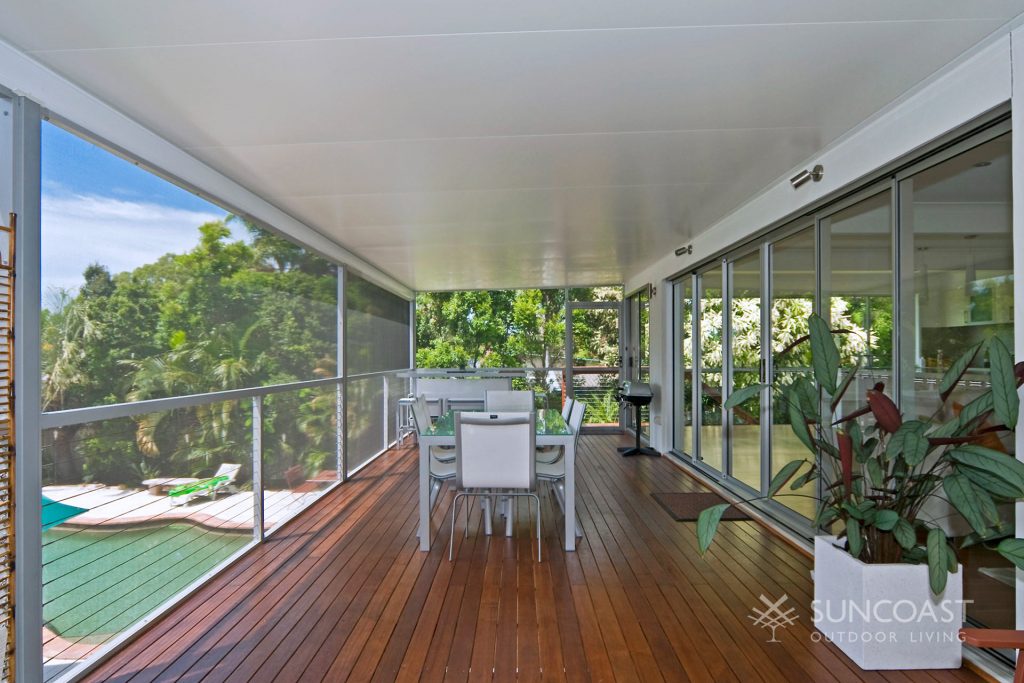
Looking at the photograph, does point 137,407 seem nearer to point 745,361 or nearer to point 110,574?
point 110,574

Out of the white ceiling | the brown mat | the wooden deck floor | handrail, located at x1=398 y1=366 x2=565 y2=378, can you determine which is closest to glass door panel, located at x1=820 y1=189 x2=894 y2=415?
the white ceiling

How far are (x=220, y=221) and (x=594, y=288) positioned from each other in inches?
275

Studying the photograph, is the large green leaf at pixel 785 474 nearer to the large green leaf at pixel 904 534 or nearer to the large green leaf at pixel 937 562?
the large green leaf at pixel 904 534

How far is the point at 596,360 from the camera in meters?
8.95

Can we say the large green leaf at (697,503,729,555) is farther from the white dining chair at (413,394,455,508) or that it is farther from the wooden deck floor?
the white dining chair at (413,394,455,508)

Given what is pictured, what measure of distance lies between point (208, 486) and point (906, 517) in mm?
3423

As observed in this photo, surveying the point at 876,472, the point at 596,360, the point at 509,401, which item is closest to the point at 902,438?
the point at 876,472

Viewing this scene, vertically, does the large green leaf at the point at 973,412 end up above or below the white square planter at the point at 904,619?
above

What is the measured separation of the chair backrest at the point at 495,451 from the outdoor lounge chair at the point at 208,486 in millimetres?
1366

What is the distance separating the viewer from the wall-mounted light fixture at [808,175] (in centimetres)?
313

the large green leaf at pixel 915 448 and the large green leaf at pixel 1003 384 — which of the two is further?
the large green leaf at pixel 915 448

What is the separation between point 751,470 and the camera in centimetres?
453

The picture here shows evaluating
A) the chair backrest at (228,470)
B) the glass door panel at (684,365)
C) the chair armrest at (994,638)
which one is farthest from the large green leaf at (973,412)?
the glass door panel at (684,365)

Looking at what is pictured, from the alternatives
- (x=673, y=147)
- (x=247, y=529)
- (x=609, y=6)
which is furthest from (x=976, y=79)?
(x=247, y=529)
